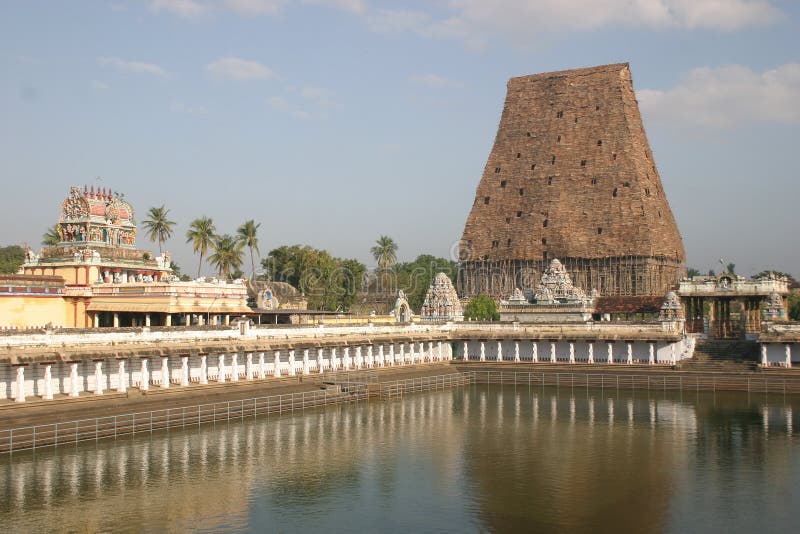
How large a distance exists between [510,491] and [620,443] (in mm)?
9449

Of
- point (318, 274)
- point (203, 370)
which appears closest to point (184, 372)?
point (203, 370)

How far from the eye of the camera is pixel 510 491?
88.7 feet

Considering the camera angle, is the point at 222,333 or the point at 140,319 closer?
the point at 222,333

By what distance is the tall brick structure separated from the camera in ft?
286

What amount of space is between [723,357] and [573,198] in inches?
1533

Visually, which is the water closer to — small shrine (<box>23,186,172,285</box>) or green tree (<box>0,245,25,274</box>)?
small shrine (<box>23,186,172,285</box>)

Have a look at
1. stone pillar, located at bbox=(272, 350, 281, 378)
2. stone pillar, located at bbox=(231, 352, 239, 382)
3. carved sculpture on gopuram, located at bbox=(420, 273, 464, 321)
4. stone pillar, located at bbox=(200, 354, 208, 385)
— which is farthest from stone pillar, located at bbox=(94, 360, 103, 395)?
carved sculpture on gopuram, located at bbox=(420, 273, 464, 321)

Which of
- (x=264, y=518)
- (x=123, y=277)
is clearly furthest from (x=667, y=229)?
(x=264, y=518)

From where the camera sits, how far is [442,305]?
67688mm

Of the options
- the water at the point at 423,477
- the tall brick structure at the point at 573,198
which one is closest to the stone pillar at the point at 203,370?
the water at the point at 423,477

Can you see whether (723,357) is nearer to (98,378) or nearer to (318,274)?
(98,378)

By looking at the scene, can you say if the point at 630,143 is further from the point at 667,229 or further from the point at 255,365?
the point at 255,365

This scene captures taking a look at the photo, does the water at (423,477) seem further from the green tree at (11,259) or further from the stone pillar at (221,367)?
the green tree at (11,259)

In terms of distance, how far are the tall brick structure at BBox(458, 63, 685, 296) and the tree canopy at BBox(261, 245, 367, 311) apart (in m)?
12.5
